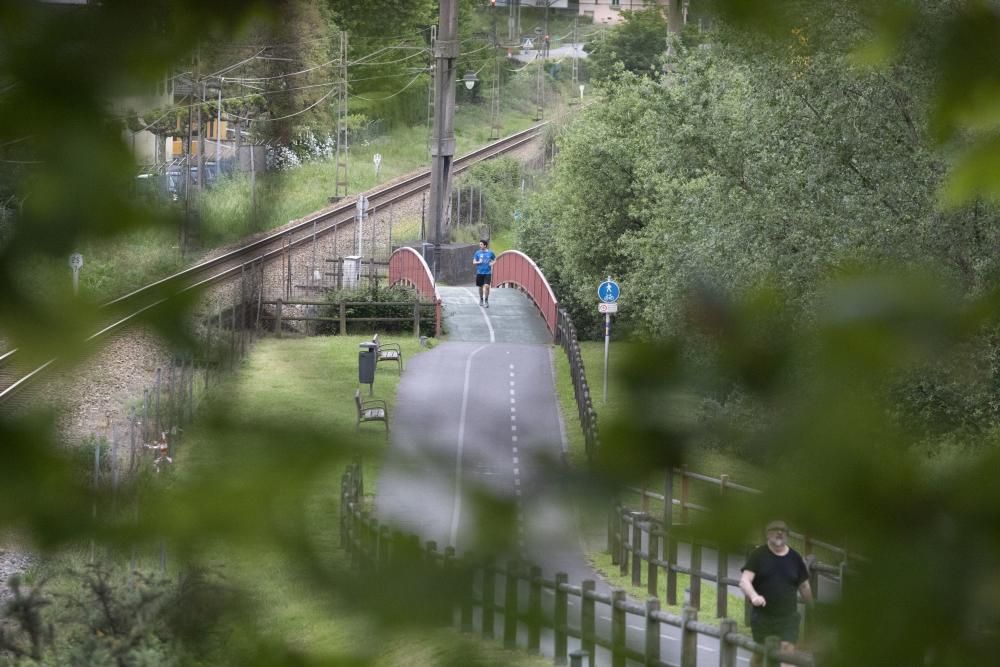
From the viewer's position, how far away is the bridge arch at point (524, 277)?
22781mm

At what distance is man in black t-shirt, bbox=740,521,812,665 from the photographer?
4.09 ft

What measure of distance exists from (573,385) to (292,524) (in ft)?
1.04

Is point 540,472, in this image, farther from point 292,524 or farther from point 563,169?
point 563,169

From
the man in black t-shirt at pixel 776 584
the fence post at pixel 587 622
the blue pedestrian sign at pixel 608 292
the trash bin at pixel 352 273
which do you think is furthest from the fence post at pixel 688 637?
the blue pedestrian sign at pixel 608 292

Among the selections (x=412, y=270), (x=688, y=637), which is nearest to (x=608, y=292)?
(x=688, y=637)

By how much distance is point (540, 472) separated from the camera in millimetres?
1015

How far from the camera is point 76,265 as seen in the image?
1.15 m

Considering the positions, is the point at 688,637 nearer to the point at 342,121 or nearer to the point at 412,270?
the point at 342,121

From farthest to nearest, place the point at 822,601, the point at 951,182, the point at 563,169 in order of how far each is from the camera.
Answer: the point at 563,169, the point at 951,182, the point at 822,601

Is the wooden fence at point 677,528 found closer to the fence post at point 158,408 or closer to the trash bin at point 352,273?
the fence post at point 158,408

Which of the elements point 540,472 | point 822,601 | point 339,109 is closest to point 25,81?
point 339,109

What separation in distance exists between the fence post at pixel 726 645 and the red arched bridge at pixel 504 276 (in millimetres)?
13030

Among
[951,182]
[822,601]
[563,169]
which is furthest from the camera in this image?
[563,169]

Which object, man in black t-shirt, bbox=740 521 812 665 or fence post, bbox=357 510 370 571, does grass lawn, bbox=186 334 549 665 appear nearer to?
fence post, bbox=357 510 370 571
